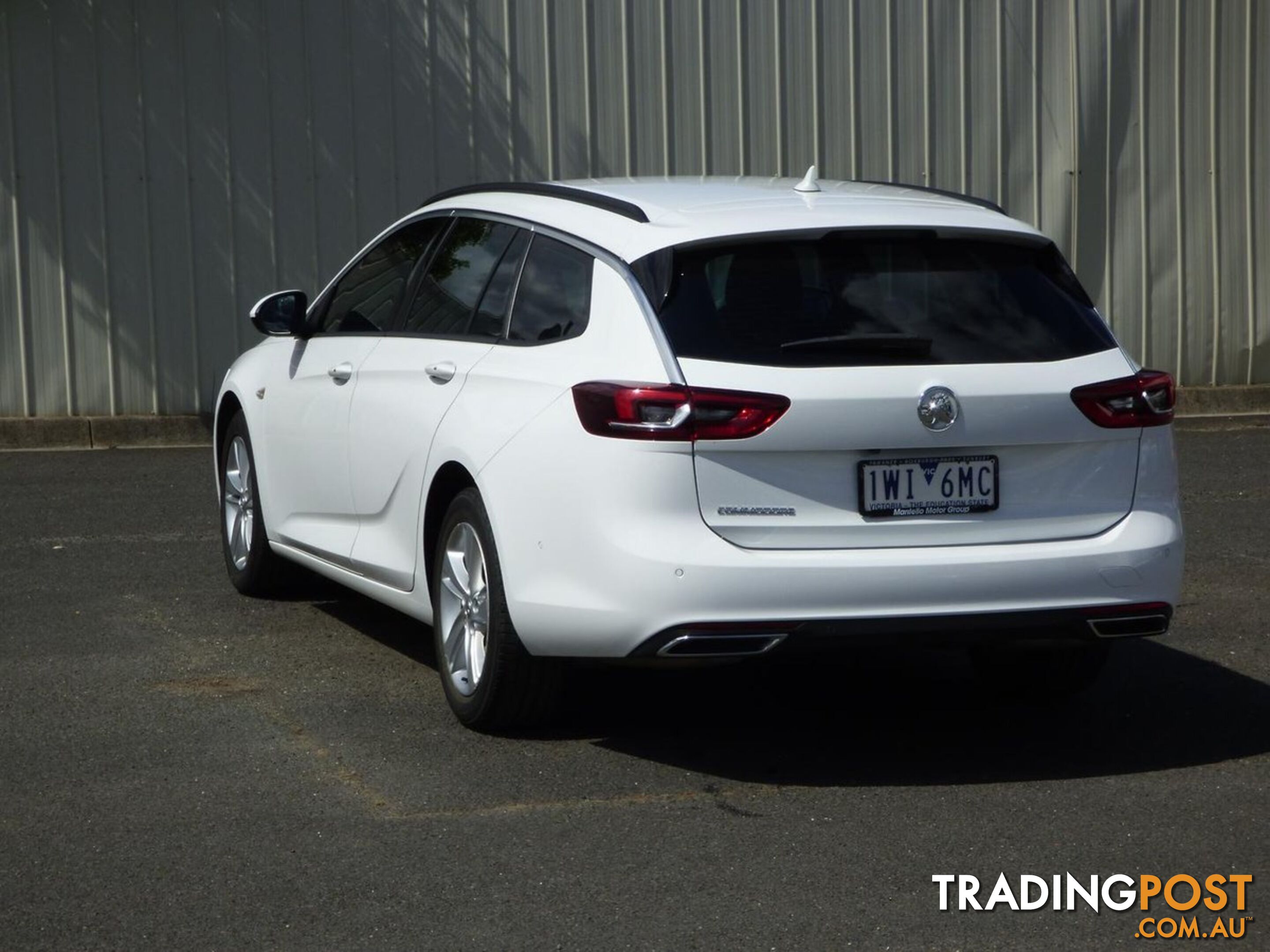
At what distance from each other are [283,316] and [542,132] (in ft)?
22.3

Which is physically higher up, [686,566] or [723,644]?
[686,566]

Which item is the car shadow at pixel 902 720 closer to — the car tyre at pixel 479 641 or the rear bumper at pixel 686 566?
the car tyre at pixel 479 641

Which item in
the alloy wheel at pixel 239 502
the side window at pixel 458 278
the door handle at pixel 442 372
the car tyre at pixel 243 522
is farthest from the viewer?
the alloy wheel at pixel 239 502

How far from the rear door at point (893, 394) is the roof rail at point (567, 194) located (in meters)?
0.43

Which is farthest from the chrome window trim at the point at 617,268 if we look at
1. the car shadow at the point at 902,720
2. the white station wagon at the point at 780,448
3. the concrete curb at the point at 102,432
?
the concrete curb at the point at 102,432

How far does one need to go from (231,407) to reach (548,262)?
108 inches

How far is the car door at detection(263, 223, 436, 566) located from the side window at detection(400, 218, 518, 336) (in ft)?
0.66

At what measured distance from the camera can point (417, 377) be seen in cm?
640

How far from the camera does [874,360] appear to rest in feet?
17.6

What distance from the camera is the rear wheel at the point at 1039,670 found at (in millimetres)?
6273

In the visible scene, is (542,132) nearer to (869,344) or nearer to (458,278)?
(458,278)

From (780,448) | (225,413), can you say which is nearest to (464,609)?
(780,448)

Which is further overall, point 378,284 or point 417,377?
point 378,284

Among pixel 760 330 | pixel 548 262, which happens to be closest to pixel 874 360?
pixel 760 330
